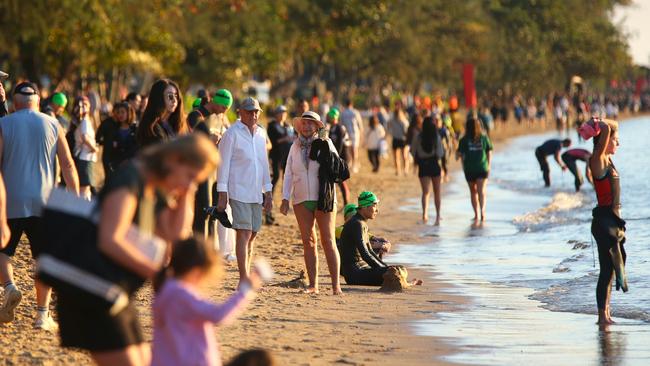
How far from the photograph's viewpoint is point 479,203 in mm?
20094

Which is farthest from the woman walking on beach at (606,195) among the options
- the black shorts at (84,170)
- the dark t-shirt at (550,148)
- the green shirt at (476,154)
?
the dark t-shirt at (550,148)

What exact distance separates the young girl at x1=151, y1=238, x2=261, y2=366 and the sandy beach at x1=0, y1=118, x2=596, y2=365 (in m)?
2.87

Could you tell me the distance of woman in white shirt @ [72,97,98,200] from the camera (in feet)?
48.5

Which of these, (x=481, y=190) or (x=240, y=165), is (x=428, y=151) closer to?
(x=481, y=190)


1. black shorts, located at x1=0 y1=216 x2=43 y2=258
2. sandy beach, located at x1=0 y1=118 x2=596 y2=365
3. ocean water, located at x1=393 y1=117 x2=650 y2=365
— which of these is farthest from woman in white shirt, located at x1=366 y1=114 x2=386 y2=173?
black shorts, located at x1=0 y1=216 x2=43 y2=258

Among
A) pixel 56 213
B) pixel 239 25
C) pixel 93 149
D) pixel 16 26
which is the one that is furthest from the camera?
pixel 239 25

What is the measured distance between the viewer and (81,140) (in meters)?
14.9

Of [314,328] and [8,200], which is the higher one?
[8,200]

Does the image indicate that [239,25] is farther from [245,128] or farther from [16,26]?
[245,128]

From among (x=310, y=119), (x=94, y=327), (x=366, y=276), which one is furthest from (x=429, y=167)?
(x=94, y=327)

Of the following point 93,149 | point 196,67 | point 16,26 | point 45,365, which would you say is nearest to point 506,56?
point 196,67

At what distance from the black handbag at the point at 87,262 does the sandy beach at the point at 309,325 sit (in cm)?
284

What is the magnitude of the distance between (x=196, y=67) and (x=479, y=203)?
118 feet

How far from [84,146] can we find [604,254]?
6.75m
